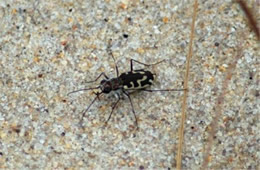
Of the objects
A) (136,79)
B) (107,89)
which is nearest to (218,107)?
(136,79)

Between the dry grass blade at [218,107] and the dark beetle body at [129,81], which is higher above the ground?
the dark beetle body at [129,81]

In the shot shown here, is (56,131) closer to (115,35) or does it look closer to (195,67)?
(115,35)

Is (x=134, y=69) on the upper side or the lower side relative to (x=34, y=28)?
lower

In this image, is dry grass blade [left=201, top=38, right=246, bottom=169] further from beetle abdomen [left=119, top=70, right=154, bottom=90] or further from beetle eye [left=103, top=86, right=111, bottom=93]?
beetle eye [left=103, top=86, right=111, bottom=93]

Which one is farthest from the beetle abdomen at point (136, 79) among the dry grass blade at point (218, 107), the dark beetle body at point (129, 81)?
the dry grass blade at point (218, 107)

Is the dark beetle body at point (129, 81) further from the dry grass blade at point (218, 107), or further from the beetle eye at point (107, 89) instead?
the dry grass blade at point (218, 107)

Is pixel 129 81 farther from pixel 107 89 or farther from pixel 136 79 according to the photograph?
pixel 107 89

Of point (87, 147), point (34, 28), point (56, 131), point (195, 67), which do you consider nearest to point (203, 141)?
point (195, 67)

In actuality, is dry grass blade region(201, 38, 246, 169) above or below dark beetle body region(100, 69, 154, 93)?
below

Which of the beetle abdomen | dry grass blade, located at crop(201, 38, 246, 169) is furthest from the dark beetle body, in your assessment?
dry grass blade, located at crop(201, 38, 246, 169)
